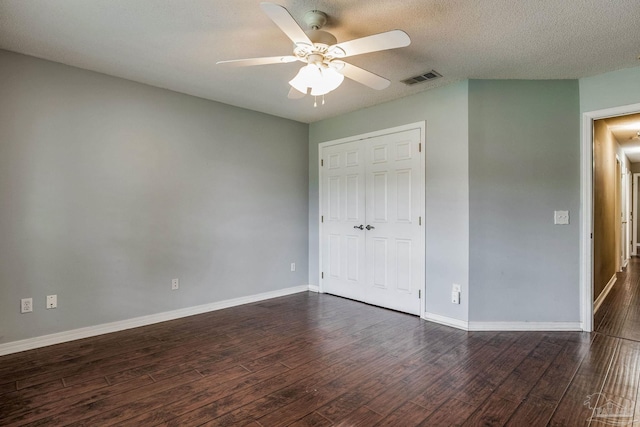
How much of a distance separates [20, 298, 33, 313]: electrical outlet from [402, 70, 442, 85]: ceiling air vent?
3.89 metres

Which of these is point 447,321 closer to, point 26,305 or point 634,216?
point 26,305

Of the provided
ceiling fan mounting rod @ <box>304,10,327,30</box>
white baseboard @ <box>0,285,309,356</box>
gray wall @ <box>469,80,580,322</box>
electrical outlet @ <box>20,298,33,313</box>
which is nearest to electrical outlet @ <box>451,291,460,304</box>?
gray wall @ <box>469,80,580,322</box>

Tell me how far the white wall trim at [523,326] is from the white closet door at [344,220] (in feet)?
4.75

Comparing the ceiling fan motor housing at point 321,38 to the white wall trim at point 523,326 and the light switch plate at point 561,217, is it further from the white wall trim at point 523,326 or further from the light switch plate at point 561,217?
the white wall trim at point 523,326

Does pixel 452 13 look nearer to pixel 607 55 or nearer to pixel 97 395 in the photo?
pixel 607 55

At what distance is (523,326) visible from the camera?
3.24m

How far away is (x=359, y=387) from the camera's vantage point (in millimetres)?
2211

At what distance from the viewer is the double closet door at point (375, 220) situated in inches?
147

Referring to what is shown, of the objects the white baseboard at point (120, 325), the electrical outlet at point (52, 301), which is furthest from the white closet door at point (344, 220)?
the electrical outlet at point (52, 301)

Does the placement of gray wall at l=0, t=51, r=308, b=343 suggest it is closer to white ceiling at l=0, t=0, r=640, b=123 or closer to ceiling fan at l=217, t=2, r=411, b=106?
white ceiling at l=0, t=0, r=640, b=123

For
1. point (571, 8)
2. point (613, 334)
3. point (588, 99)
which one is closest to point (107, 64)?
point (571, 8)

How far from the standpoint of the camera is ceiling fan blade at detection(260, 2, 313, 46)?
1592mm

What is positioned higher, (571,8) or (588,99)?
(571,8)

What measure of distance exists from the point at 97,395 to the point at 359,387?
5.51 ft
